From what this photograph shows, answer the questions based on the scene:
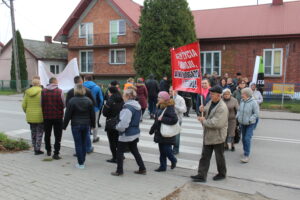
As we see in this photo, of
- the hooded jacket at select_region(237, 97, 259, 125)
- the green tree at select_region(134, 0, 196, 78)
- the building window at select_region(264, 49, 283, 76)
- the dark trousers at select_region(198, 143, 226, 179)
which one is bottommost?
the dark trousers at select_region(198, 143, 226, 179)

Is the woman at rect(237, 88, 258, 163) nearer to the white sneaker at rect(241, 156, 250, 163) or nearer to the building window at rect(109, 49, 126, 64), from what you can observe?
the white sneaker at rect(241, 156, 250, 163)

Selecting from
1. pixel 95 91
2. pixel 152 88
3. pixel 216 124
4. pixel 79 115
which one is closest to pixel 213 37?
pixel 152 88

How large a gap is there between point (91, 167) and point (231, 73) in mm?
18843

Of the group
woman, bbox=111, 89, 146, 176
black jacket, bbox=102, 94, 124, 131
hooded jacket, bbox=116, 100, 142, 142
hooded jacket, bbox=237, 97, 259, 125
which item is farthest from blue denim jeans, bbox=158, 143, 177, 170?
hooded jacket, bbox=237, 97, 259, 125

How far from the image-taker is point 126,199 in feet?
14.5

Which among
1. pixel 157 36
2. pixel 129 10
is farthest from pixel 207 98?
pixel 129 10

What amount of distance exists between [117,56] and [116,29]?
8.14 ft

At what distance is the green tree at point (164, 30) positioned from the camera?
19734mm

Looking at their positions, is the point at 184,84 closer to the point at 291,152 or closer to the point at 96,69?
the point at 291,152

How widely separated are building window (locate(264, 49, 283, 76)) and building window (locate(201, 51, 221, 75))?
351 cm

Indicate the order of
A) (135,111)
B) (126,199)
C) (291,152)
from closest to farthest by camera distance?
(126,199) < (135,111) < (291,152)

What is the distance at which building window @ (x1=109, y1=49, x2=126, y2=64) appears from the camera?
27.7 m

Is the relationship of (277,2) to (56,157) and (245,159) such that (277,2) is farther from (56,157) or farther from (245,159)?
(56,157)

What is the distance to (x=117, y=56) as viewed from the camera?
92.2 feet
